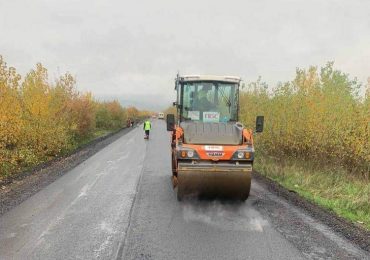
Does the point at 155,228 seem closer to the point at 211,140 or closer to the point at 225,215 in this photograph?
the point at 225,215

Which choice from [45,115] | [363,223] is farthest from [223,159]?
[45,115]

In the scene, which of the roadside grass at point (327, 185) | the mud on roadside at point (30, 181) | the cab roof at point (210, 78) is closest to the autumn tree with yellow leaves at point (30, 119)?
the mud on roadside at point (30, 181)

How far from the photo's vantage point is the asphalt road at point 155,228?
230 inches

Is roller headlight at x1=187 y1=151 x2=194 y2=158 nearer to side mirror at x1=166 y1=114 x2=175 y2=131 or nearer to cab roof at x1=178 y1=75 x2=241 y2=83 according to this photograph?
side mirror at x1=166 y1=114 x2=175 y2=131

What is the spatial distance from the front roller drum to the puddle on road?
0.30 m

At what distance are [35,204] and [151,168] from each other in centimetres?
625

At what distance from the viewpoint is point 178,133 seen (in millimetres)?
9242

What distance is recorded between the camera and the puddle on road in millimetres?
7355

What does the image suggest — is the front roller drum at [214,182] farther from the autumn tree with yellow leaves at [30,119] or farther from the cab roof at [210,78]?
the autumn tree with yellow leaves at [30,119]

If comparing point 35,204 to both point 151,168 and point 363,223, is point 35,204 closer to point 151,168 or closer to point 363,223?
point 151,168

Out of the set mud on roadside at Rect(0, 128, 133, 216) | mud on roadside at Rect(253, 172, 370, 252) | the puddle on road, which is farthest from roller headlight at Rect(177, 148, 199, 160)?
mud on roadside at Rect(0, 128, 133, 216)

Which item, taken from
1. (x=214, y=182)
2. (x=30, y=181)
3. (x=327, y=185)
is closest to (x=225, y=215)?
(x=214, y=182)

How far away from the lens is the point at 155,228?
23.2 feet

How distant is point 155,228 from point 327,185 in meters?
6.86
